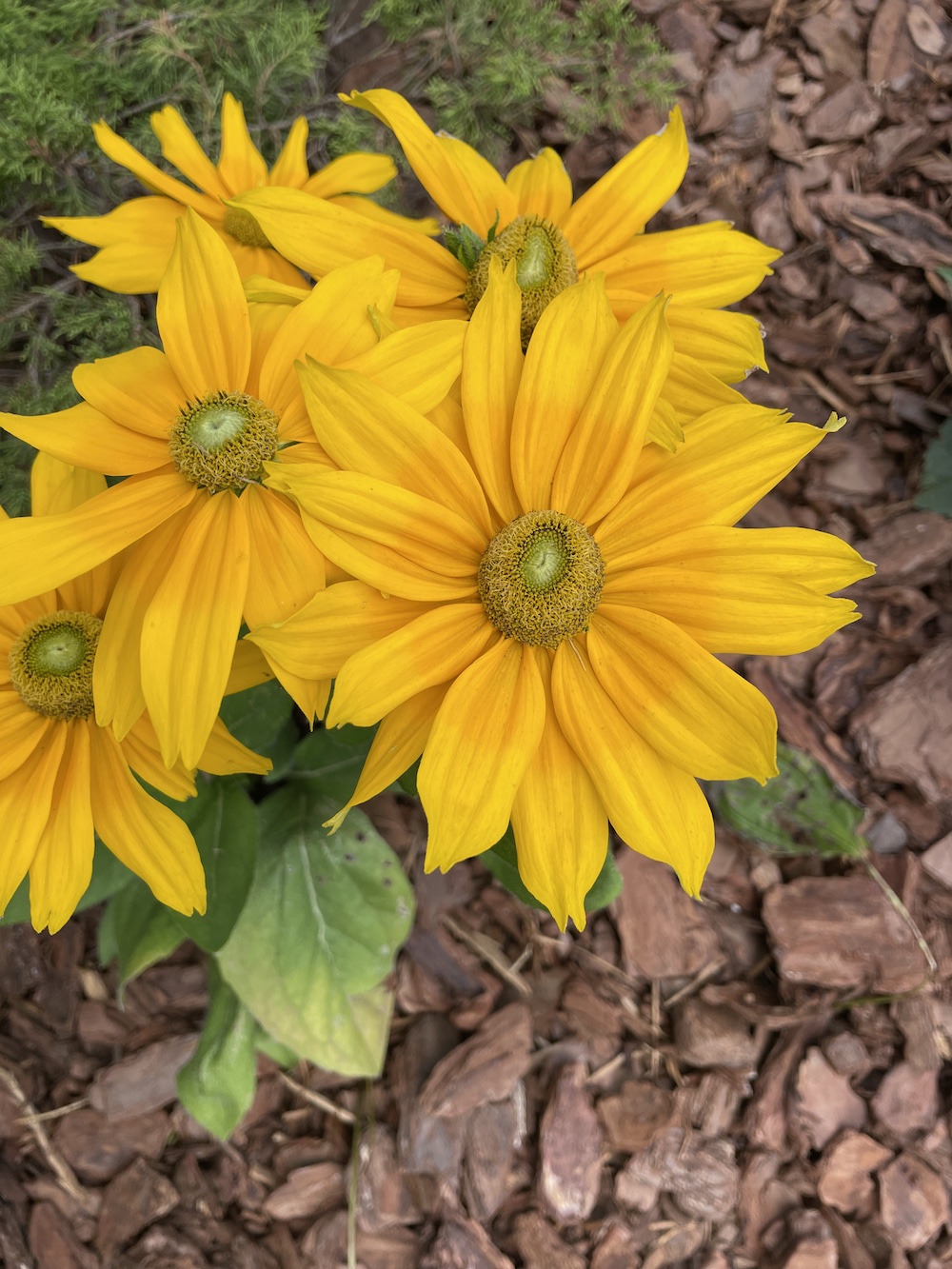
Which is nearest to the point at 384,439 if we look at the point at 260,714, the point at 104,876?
the point at 260,714

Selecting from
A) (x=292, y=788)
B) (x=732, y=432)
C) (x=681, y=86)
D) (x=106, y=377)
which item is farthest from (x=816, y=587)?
(x=681, y=86)

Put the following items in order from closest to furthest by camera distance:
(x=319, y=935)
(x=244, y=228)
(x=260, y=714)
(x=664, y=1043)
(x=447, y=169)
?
(x=447, y=169) → (x=244, y=228) → (x=260, y=714) → (x=319, y=935) → (x=664, y=1043)

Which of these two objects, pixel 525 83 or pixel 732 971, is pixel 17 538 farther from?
pixel 732 971

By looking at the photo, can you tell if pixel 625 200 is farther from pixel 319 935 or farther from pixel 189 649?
pixel 319 935

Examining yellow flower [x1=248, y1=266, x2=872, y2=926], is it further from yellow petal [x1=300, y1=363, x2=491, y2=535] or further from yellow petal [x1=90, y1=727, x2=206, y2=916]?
yellow petal [x1=90, y1=727, x2=206, y2=916]

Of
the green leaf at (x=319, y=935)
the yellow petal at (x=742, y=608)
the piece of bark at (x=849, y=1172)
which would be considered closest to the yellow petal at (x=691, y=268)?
the yellow petal at (x=742, y=608)
